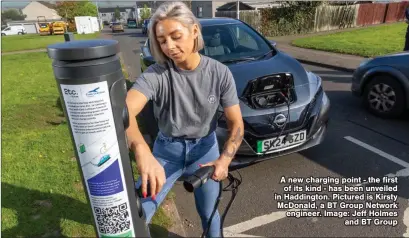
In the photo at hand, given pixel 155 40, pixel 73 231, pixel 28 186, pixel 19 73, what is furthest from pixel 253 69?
pixel 19 73

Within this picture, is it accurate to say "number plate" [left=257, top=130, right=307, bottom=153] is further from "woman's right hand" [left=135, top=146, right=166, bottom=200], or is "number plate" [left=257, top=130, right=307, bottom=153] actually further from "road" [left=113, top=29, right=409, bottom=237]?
"woman's right hand" [left=135, top=146, right=166, bottom=200]

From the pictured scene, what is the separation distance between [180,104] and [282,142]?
5.72 feet

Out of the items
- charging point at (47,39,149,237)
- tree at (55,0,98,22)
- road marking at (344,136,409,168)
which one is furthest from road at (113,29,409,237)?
tree at (55,0,98,22)

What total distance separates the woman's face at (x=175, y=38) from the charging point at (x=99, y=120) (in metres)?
0.24

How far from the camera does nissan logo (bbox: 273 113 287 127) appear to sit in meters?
3.14

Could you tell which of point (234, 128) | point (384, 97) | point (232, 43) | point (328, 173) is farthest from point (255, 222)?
point (384, 97)

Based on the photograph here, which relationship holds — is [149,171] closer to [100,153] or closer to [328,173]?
[100,153]

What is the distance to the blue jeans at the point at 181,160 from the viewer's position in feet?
5.98

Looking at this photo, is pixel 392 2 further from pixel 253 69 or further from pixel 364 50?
pixel 253 69

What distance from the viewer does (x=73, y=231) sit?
255cm

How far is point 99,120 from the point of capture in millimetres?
1364

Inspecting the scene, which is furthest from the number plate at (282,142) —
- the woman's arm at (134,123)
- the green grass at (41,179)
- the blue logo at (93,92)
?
the blue logo at (93,92)

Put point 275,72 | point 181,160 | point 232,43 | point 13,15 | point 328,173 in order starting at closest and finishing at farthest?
point 181,160 < point 328,173 < point 275,72 < point 232,43 < point 13,15

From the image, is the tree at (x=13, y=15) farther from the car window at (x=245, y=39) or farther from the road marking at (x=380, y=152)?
the road marking at (x=380, y=152)
